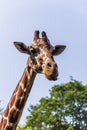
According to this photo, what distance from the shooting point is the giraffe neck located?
9.77 m

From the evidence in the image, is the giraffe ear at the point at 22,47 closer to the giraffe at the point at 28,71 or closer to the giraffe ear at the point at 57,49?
the giraffe at the point at 28,71

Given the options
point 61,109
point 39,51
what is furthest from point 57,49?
point 61,109

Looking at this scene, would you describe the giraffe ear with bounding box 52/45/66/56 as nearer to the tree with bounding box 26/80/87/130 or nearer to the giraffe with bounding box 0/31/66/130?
the giraffe with bounding box 0/31/66/130

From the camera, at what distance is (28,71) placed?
33.7 ft

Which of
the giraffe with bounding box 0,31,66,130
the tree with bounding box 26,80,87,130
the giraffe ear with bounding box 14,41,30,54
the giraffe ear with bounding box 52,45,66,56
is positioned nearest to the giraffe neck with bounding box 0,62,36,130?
the giraffe with bounding box 0,31,66,130

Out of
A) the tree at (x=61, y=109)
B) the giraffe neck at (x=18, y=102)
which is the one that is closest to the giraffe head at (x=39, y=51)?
the giraffe neck at (x=18, y=102)

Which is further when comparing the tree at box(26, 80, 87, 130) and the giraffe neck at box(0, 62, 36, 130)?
the tree at box(26, 80, 87, 130)

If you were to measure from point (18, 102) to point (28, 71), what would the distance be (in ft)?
2.77

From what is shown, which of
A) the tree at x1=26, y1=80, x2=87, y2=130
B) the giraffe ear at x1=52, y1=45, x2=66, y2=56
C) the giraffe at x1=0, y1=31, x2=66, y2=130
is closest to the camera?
the giraffe at x1=0, y1=31, x2=66, y2=130

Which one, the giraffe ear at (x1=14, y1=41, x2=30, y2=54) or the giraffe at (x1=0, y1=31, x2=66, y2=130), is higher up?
the giraffe ear at (x1=14, y1=41, x2=30, y2=54)

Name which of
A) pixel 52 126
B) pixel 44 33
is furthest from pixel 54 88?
pixel 44 33

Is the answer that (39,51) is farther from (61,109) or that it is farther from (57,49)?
(61,109)

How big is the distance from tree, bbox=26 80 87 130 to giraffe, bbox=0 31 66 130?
47.8 m

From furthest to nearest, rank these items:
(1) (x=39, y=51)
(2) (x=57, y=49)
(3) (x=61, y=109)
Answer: (3) (x=61, y=109) → (2) (x=57, y=49) → (1) (x=39, y=51)
